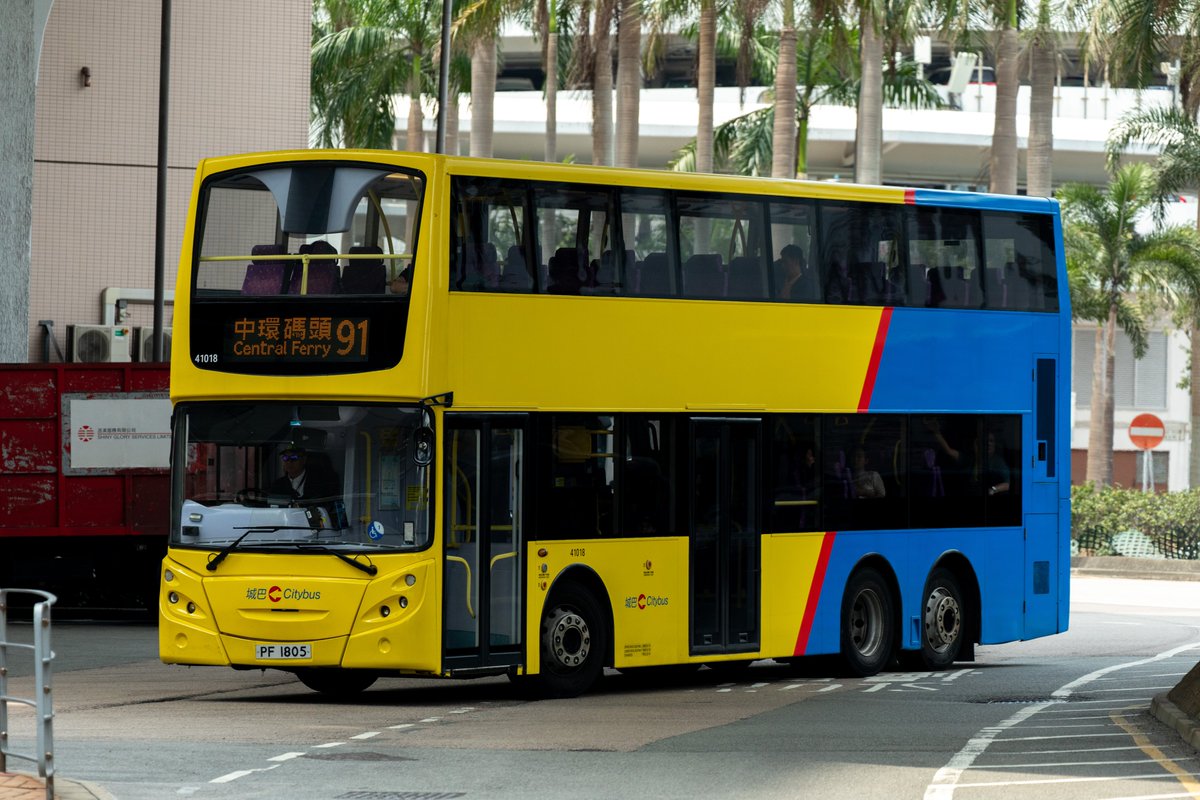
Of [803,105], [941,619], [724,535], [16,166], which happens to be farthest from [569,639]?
[803,105]

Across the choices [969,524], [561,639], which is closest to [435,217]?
[561,639]

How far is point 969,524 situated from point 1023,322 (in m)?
2.08

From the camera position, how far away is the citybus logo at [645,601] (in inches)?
677

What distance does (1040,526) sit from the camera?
2105 centimetres

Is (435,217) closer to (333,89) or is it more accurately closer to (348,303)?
(348,303)

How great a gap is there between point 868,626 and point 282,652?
21.0ft

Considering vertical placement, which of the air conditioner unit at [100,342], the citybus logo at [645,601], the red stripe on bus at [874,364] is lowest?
the citybus logo at [645,601]

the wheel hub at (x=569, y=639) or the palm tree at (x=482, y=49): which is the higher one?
the palm tree at (x=482, y=49)

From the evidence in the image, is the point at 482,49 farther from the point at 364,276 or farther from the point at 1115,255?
the point at 364,276

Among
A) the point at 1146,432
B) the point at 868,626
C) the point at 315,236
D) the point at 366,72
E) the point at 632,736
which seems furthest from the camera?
the point at 366,72

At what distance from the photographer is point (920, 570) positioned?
19906 millimetres

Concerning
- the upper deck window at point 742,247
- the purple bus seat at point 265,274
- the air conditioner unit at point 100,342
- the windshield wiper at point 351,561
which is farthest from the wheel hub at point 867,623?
the air conditioner unit at point 100,342

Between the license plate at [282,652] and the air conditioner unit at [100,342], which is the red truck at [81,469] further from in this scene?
the license plate at [282,652]

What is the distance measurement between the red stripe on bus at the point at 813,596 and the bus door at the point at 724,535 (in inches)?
25.4
